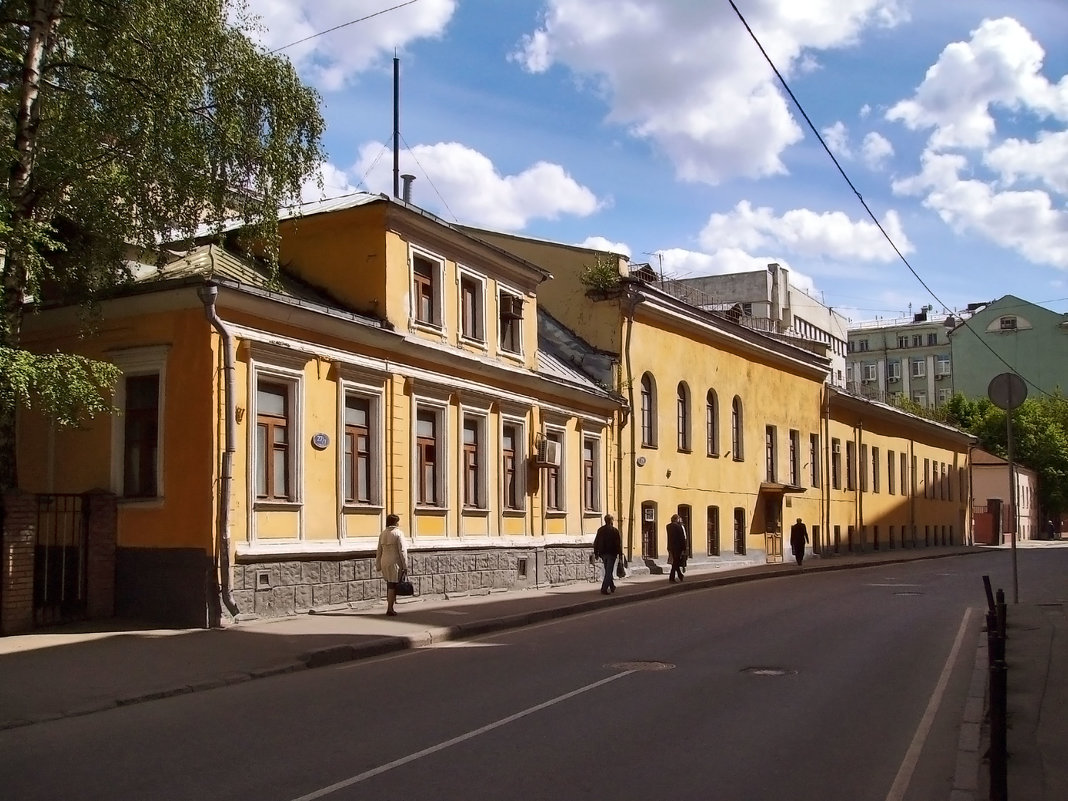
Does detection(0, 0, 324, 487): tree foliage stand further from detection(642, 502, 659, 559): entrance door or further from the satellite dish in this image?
detection(642, 502, 659, 559): entrance door

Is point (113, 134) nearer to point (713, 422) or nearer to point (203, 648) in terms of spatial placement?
A: point (203, 648)

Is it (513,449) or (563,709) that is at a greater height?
(513,449)

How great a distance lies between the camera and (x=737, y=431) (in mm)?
36438

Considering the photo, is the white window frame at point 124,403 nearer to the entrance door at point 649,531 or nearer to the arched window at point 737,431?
the entrance door at point 649,531

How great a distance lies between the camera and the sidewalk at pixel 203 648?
1042cm

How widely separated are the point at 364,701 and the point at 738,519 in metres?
26.9

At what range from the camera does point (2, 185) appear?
14.6 meters

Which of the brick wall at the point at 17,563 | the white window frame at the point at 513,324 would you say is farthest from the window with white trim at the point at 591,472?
the brick wall at the point at 17,563

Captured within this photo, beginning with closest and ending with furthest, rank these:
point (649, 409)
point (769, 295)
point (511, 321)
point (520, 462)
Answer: point (520, 462)
point (511, 321)
point (649, 409)
point (769, 295)

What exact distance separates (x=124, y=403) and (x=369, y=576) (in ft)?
16.6

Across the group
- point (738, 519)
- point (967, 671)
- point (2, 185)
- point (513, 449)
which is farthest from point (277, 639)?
point (738, 519)

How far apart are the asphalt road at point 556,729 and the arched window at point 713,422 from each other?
1927cm

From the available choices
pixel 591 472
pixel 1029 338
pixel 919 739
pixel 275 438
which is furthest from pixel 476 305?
pixel 1029 338

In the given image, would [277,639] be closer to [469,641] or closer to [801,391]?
[469,641]
